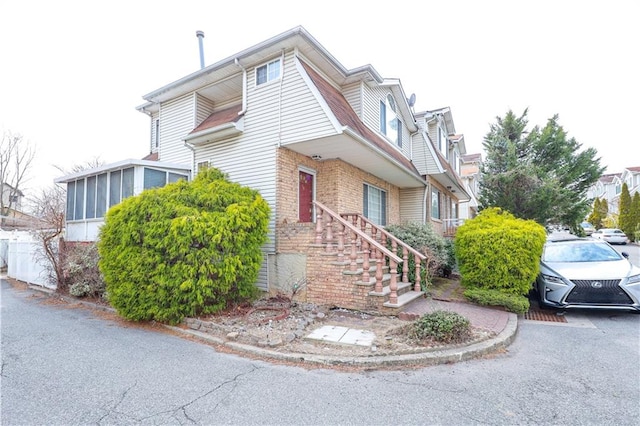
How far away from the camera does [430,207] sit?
540 inches

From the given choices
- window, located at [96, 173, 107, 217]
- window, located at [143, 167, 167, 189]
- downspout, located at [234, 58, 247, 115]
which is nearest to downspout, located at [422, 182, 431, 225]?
downspout, located at [234, 58, 247, 115]

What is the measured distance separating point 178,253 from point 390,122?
9280 millimetres

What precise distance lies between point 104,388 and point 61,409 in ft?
1.47

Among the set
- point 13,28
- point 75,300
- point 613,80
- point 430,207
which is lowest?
point 75,300

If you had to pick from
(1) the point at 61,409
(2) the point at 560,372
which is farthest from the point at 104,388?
(2) the point at 560,372

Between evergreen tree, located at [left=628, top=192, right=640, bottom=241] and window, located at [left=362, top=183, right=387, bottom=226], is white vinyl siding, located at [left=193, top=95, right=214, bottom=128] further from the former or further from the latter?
evergreen tree, located at [left=628, top=192, right=640, bottom=241]

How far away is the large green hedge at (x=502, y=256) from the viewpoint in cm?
698

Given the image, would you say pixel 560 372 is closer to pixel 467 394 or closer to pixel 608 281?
pixel 467 394

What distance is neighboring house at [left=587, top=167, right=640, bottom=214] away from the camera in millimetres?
38844

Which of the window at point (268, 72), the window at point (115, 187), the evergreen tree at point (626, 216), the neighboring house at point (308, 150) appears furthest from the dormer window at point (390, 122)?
the evergreen tree at point (626, 216)

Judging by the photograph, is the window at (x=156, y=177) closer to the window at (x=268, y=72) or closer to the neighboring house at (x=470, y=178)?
the window at (x=268, y=72)

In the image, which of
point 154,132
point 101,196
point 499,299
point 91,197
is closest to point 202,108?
point 154,132

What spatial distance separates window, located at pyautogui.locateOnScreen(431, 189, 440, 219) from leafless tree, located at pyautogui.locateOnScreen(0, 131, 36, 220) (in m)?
35.5

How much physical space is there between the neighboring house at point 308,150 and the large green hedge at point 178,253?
5.09ft
